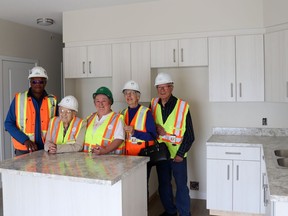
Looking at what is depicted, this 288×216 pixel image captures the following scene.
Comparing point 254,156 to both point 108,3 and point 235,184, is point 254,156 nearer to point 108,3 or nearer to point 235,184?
point 235,184

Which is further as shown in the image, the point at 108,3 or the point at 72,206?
the point at 108,3

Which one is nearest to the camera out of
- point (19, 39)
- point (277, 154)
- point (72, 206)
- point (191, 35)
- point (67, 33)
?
point (72, 206)

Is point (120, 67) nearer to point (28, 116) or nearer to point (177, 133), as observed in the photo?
point (177, 133)

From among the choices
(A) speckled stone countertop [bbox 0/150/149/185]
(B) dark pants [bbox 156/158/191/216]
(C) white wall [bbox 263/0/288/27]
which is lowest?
(B) dark pants [bbox 156/158/191/216]

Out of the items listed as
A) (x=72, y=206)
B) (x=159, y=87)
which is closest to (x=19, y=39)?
(x=159, y=87)

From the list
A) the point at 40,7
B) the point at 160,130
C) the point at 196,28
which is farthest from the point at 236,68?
the point at 40,7

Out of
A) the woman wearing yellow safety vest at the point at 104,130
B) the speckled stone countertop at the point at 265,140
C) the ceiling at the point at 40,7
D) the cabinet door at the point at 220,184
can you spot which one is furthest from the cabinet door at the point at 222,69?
the woman wearing yellow safety vest at the point at 104,130

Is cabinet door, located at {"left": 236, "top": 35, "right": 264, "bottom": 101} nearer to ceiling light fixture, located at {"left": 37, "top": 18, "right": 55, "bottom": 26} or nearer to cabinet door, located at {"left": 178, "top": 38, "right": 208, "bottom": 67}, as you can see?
cabinet door, located at {"left": 178, "top": 38, "right": 208, "bottom": 67}

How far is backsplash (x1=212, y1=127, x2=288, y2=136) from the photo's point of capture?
149 inches

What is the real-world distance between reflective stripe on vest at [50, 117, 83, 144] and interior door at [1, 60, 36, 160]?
232 centimetres

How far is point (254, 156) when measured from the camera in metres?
3.38

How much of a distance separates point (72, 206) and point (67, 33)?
9.27 ft

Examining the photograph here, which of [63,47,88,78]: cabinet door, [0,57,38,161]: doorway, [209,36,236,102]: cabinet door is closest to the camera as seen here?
[209,36,236,102]: cabinet door

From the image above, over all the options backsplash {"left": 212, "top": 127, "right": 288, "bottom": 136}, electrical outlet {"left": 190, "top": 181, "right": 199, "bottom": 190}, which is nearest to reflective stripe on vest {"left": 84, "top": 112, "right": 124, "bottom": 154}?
backsplash {"left": 212, "top": 127, "right": 288, "bottom": 136}
